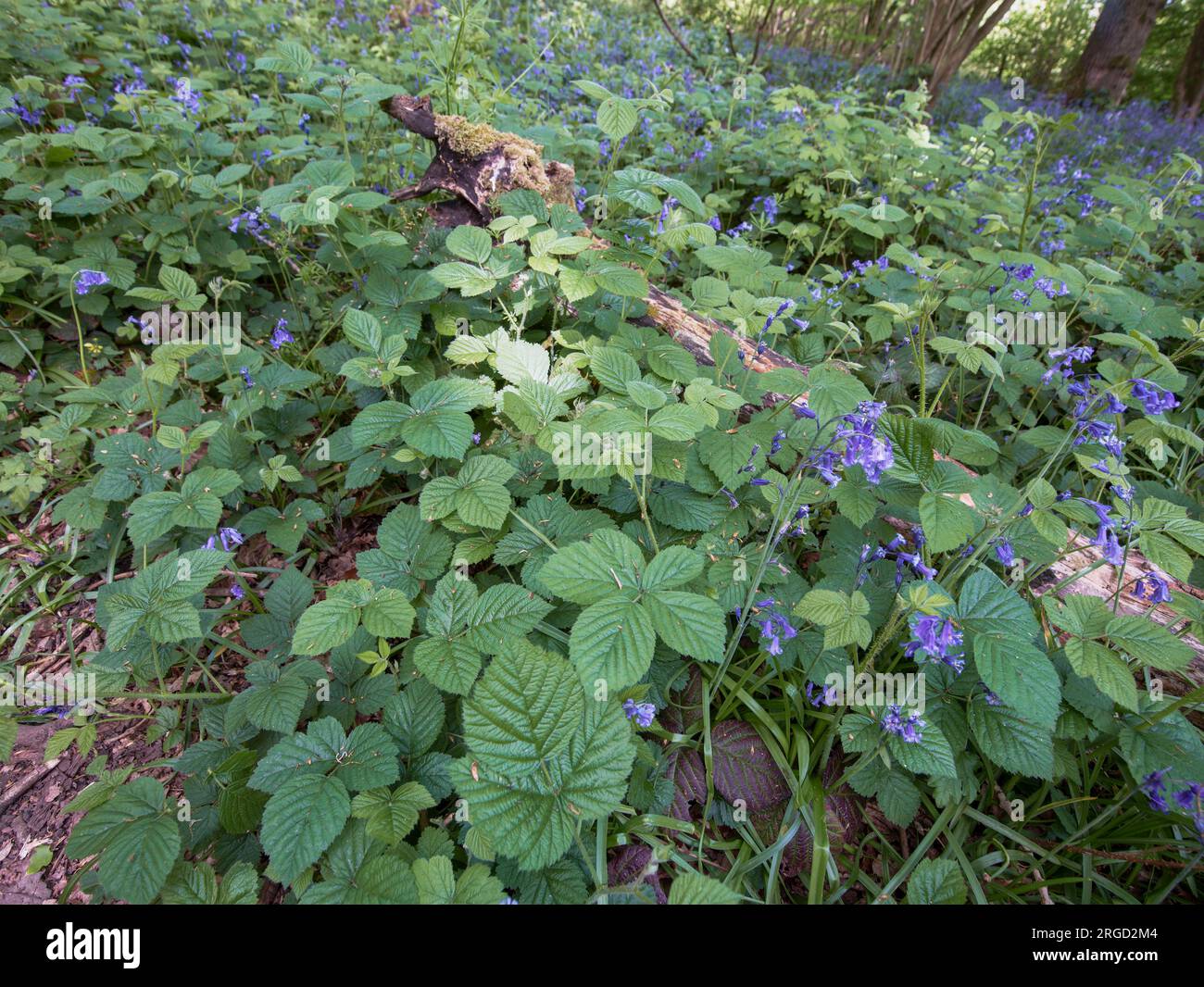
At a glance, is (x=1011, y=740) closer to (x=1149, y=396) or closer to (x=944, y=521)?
(x=944, y=521)

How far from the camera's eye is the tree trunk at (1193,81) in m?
13.4

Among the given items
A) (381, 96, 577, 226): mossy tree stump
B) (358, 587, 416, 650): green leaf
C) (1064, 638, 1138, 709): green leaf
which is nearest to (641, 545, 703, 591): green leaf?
(358, 587, 416, 650): green leaf

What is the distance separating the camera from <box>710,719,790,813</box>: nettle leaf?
1.81 meters

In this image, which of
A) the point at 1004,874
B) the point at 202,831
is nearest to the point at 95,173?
the point at 202,831

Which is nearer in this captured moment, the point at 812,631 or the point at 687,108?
the point at 812,631

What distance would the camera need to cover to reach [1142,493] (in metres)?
2.58

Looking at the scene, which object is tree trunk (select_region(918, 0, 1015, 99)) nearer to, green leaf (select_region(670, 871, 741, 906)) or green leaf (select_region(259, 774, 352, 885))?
green leaf (select_region(670, 871, 741, 906))

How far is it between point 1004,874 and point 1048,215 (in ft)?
15.7

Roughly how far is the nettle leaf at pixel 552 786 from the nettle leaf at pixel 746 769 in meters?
0.66

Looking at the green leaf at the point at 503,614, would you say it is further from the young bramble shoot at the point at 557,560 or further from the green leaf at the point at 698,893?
the green leaf at the point at 698,893

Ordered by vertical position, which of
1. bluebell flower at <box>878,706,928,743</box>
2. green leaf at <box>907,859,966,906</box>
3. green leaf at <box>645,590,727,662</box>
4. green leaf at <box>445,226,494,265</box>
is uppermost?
green leaf at <box>445,226,494,265</box>

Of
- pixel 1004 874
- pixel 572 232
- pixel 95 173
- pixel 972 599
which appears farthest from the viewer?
pixel 95 173

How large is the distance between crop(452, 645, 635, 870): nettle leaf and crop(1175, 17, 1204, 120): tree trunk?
19643 mm
